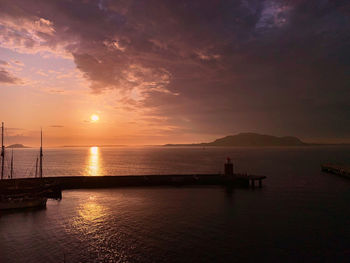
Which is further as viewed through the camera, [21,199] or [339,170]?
[339,170]

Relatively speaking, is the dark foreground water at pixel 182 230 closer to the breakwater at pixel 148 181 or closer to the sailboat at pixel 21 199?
the sailboat at pixel 21 199

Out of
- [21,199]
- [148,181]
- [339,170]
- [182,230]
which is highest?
[339,170]

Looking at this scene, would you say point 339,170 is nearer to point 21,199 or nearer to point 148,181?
point 148,181

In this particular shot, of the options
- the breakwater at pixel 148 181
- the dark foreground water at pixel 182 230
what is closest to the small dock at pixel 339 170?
the breakwater at pixel 148 181

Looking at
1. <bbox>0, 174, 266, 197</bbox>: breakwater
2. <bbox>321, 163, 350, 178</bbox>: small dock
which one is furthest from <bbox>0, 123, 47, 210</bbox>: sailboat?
<bbox>321, 163, 350, 178</bbox>: small dock

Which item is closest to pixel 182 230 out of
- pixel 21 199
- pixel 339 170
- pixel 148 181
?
pixel 21 199

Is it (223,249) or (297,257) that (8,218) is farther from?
(297,257)

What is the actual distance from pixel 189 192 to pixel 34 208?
3248 cm

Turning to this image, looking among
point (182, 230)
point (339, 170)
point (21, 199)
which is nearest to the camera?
point (182, 230)

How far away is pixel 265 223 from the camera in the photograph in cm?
3306

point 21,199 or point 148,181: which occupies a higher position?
point 148,181

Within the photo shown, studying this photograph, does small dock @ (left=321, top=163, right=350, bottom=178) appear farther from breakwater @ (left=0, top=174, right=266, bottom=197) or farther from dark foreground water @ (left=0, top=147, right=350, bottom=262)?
dark foreground water @ (left=0, top=147, right=350, bottom=262)

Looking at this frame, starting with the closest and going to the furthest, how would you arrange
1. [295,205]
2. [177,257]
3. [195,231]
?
1. [177,257]
2. [195,231]
3. [295,205]

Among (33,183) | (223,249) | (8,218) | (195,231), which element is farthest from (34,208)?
(223,249)
